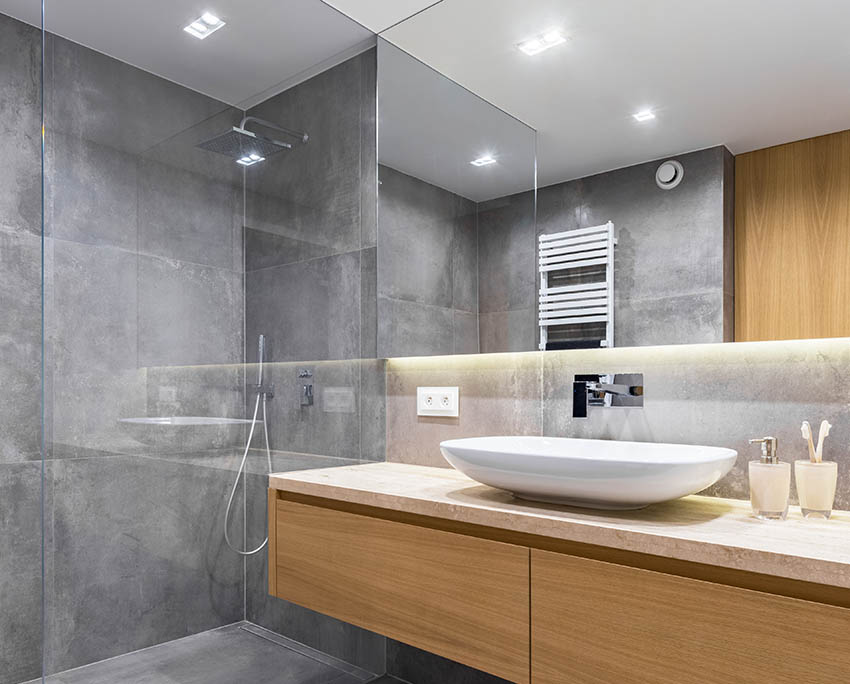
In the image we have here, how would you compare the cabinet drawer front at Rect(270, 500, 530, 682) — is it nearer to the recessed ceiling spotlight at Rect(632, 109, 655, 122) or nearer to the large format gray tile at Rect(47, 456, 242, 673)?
the large format gray tile at Rect(47, 456, 242, 673)

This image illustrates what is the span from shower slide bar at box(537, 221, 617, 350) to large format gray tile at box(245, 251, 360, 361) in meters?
0.68

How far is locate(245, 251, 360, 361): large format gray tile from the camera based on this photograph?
6.38ft

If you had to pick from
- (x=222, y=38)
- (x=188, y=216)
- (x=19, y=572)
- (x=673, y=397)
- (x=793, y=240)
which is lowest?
(x=19, y=572)

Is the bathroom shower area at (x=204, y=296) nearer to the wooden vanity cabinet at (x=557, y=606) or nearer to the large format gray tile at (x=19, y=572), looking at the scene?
the large format gray tile at (x=19, y=572)

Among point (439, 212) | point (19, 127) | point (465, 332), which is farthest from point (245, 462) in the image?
point (19, 127)

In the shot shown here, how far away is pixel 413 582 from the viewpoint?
1.47 m

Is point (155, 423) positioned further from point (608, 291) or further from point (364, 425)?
point (608, 291)

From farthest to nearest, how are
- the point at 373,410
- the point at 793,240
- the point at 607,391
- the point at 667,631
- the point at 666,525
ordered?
the point at 373,410 → the point at 607,391 → the point at 793,240 → the point at 666,525 → the point at 667,631

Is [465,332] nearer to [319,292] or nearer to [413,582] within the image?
[319,292]

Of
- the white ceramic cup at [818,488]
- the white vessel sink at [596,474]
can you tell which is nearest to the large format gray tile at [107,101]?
the white vessel sink at [596,474]

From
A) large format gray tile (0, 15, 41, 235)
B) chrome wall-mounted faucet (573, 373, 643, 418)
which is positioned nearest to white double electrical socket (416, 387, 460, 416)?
chrome wall-mounted faucet (573, 373, 643, 418)

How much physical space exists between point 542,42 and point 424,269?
31.4 inches

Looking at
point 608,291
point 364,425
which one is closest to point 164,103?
point 364,425

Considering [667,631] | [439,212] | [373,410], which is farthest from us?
[373,410]
